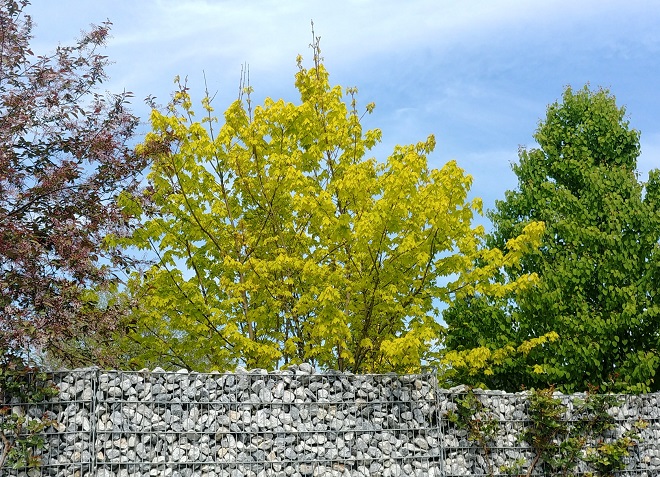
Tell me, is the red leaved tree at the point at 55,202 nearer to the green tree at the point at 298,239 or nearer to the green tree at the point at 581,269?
the green tree at the point at 298,239

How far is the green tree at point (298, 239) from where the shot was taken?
11.4 meters

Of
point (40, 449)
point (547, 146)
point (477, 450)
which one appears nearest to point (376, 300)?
point (477, 450)

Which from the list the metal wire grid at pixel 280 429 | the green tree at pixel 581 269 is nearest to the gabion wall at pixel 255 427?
the metal wire grid at pixel 280 429

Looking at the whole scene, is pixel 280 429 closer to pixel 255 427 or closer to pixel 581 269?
pixel 255 427

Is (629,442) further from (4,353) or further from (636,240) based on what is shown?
(4,353)

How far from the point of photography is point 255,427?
9.27 meters

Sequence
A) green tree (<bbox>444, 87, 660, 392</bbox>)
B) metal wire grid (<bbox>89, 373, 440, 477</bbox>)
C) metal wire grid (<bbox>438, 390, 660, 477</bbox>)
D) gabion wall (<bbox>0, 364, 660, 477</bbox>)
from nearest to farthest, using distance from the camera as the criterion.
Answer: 1. gabion wall (<bbox>0, 364, 660, 477</bbox>)
2. metal wire grid (<bbox>89, 373, 440, 477</bbox>)
3. metal wire grid (<bbox>438, 390, 660, 477</bbox>)
4. green tree (<bbox>444, 87, 660, 392</bbox>)

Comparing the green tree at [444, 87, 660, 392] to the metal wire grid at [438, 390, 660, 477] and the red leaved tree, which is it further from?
the red leaved tree

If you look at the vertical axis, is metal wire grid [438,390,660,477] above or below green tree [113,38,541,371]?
below

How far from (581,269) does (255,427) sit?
331 inches

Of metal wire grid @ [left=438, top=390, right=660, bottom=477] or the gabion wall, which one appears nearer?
the gabion wall

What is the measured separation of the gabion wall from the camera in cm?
879

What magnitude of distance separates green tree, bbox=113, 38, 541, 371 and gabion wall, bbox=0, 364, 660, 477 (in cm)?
102

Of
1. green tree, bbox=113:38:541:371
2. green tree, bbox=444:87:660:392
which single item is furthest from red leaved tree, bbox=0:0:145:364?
green tree, bbox=444:87:660:392
